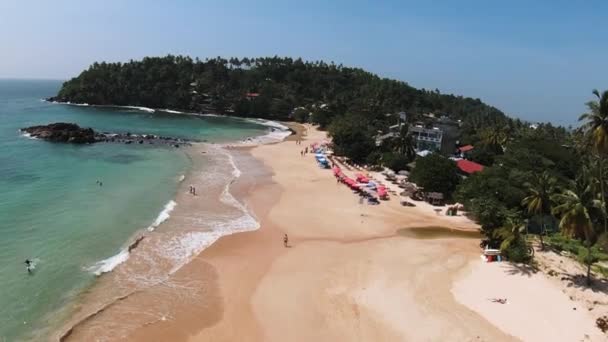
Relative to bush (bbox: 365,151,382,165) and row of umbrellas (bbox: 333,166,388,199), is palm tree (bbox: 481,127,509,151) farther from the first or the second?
row of umbrellas (bbox: 333,166,388,199)

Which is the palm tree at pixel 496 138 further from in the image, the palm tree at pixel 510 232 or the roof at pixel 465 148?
the palm tree at pixel 510 232

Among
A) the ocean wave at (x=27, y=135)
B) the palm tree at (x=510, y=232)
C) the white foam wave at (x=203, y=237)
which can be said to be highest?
the palm tree at (x=510, y=232)

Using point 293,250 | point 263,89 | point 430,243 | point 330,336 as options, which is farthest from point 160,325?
point 263,89

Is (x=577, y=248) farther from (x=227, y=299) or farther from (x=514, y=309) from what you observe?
(x=227, y=299)

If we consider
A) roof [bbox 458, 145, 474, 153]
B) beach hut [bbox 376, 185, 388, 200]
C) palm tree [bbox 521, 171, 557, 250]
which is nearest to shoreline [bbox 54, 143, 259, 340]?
beach hut [bbox 376, 185, 388, 200]

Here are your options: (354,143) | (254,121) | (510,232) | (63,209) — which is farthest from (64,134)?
(510,232)

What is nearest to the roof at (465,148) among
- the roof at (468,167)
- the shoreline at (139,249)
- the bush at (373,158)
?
the roof at (468,167)
